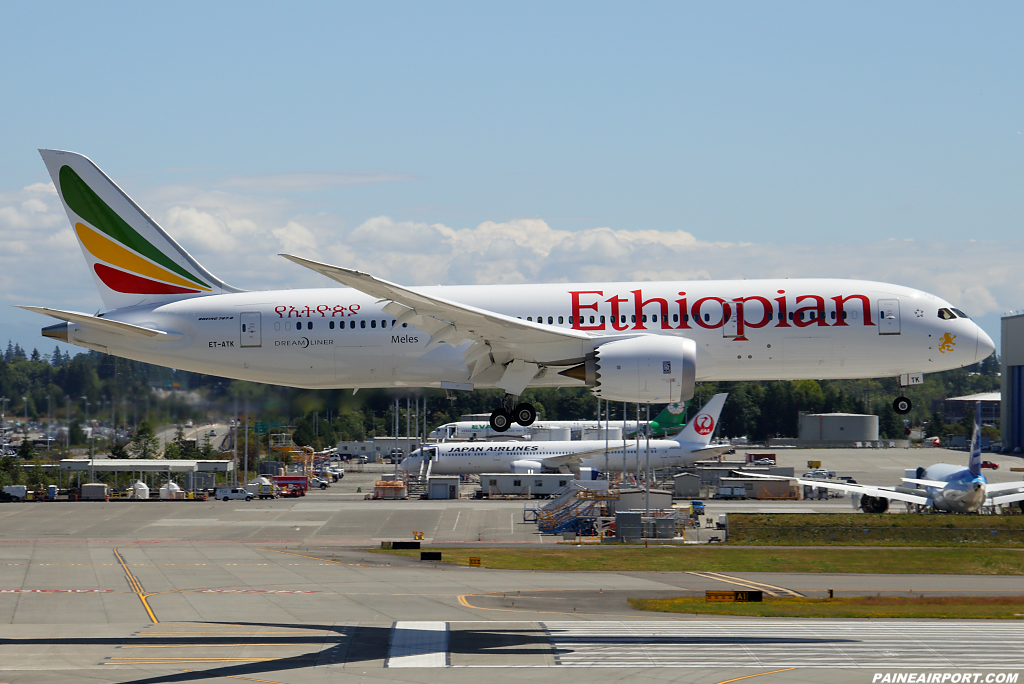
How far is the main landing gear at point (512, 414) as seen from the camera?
3522 cm

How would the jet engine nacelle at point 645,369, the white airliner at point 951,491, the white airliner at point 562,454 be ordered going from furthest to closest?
the white airliner at point 562,454, the white airliner at point 951,491, the jet engine nacelle at point 645,369

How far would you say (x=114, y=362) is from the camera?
58.8 m

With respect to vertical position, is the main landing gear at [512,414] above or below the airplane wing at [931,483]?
above

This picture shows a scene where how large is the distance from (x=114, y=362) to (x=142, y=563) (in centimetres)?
1246

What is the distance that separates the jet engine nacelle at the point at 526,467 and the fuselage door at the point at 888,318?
7339cm

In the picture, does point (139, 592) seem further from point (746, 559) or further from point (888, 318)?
point (888, 318)

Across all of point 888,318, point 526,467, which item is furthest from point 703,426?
point 888,318

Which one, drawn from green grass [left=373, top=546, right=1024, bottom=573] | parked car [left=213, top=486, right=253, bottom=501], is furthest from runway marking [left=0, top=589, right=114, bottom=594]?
parked car [left=213, top=486, right=253, bottom=501]

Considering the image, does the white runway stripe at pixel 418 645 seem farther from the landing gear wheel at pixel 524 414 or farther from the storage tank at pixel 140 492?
the storage tank at pixel 140 492

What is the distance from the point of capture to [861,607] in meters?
42.7

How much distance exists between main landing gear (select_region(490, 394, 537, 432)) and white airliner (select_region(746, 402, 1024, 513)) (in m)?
50.0

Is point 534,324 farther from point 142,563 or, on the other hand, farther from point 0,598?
point 142,563

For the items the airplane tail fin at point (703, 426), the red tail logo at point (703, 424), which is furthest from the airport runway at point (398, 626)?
the red tail logo at point (703, 424)

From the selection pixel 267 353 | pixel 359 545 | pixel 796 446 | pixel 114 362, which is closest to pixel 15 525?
pixel 114 362
